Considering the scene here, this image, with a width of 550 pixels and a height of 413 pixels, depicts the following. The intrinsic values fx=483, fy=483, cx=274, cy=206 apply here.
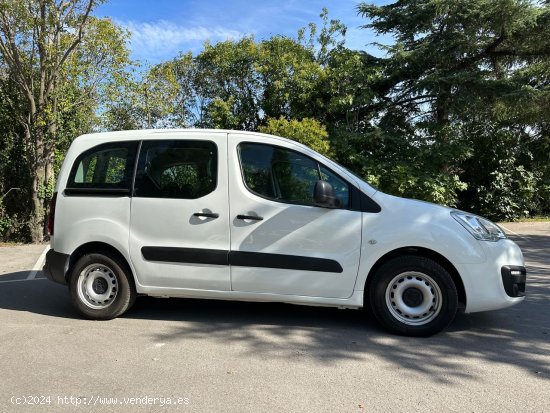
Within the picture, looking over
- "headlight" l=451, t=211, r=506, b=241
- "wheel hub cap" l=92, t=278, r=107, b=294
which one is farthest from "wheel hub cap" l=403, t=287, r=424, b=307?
"wheel hub cap" l=92, t=278, r=107, b=294

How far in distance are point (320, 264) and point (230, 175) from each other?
4.12 ft

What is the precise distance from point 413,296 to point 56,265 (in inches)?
147

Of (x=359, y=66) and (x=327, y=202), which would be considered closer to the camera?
(x=327, y=202)

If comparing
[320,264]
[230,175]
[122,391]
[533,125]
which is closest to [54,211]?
[230,175]

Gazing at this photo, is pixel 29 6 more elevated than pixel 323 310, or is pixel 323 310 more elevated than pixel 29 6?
pixel 29 6

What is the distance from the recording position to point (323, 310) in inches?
219

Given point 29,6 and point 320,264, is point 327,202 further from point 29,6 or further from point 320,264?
point 29,6

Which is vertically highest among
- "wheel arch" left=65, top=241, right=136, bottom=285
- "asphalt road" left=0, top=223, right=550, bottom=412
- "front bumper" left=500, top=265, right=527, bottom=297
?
"wheel arch" left=65, top=241, right=136, bottom=285

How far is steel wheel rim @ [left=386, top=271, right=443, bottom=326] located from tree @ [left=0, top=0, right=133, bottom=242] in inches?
361

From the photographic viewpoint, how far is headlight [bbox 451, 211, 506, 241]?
455 centimetres

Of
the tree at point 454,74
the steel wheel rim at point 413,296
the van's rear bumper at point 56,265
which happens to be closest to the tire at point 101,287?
the van's rear bumper at point 56,265

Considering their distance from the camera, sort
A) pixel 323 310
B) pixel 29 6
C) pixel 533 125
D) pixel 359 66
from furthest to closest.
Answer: pixel 533 125
pixel 359 66
pixel 29 6
pixel 323 310

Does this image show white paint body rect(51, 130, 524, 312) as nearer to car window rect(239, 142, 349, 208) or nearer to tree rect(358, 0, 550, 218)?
car window rect(239, 142, 349, 208)

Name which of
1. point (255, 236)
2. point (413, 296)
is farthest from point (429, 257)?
point (255, 236)
